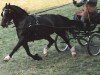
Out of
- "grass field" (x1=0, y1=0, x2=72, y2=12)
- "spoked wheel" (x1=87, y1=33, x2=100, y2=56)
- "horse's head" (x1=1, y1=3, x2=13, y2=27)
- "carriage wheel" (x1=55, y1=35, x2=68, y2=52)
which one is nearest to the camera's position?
"horse's head" (x1=1, y1=3, x2=13, y2=27)

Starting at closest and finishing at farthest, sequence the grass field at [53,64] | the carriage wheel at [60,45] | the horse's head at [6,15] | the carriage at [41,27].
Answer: the grass field at [53,64], the horse's head at [6,15], the carriage at [41,27], the carriage wheel at [60,45]

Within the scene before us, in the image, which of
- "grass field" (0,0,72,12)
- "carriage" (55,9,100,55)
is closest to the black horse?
"carriage" (55,9,100,55)

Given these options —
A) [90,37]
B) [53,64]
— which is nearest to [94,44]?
[90,37]

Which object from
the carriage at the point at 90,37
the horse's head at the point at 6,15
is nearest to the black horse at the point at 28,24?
the horse's head at the point at 6,15

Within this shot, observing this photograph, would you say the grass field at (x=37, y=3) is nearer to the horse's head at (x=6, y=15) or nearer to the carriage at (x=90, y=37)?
the carriage at (x=90, y=37)

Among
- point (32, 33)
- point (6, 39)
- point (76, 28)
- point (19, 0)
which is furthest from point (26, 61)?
point (19, 0)

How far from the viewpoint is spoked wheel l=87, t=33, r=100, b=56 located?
11.2 meters

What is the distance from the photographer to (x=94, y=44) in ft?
37.9

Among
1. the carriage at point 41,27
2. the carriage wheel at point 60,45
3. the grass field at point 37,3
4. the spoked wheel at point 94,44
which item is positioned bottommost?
the grass field at point 37,3

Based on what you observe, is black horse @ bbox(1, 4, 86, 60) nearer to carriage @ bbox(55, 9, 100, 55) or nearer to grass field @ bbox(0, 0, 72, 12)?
carriage @ bbox(55, 9, 100, 55)

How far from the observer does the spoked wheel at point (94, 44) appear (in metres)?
11.2

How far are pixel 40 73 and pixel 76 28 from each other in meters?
2.27

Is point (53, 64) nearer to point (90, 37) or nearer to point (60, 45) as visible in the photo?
point (90, 37)

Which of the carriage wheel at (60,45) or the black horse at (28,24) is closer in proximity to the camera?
the black horse at (28,24)
